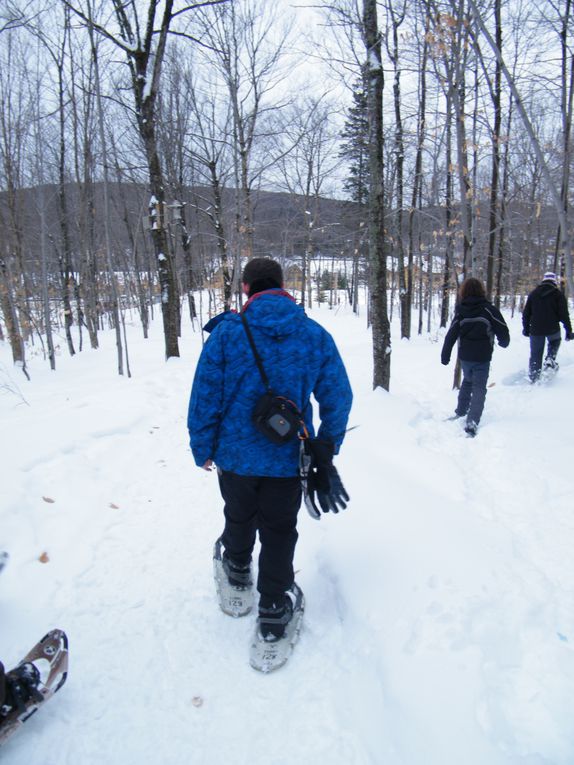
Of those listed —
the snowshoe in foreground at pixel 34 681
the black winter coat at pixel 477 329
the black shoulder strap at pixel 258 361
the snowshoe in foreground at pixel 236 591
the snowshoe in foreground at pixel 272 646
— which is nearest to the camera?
the snowshoe in foreground at pixel 34 681

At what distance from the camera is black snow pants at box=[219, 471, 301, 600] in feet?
7.03

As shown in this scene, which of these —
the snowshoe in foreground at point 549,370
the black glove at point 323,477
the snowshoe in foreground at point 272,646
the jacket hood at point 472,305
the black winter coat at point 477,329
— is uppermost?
the jacket hood at point 472,305

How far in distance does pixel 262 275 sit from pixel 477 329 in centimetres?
417

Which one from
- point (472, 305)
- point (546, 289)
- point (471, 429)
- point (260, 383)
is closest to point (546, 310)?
point (546, 289)

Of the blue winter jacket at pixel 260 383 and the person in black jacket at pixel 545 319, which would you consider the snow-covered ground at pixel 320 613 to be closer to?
the blue winter jacket at pixel 260 383

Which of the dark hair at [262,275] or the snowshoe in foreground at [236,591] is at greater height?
the dark hair at [262,275]

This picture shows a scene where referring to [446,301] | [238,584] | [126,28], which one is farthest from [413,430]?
[446,301]

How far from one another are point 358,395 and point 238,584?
503 cm

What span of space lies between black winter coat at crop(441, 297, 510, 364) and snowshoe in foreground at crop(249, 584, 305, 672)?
4135 millimetres

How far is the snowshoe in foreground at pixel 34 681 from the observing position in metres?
1.68

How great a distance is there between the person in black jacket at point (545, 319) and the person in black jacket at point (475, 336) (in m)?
2.42

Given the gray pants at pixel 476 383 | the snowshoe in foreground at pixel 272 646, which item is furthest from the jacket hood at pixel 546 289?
the snowshoe in foreground at pixel 272 646

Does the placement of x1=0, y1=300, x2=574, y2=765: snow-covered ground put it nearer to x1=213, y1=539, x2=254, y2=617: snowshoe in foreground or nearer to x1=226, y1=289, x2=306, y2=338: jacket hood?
x1=213, y1=539, x2=254, y2=617: snowshoe in foreground

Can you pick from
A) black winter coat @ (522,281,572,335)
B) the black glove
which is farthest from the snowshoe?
the black glove
